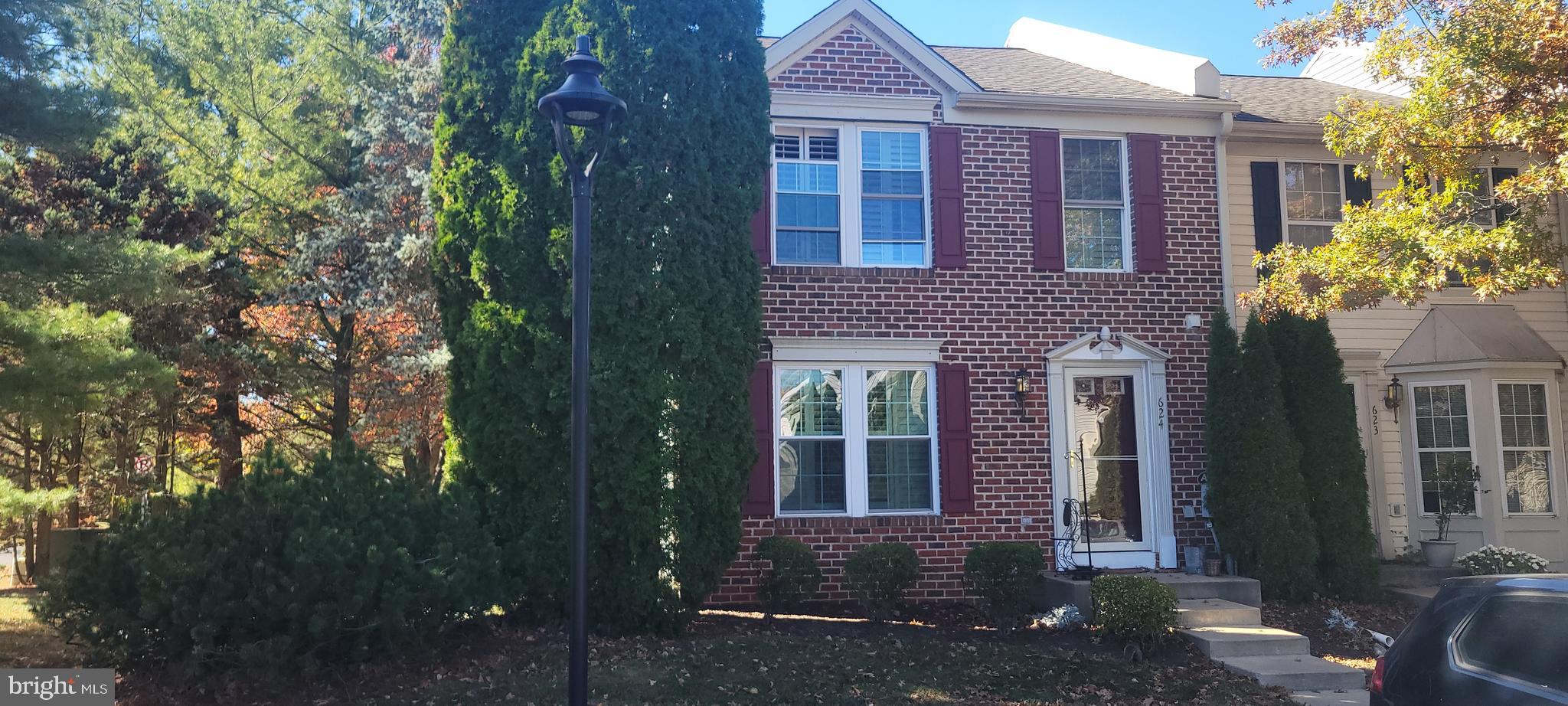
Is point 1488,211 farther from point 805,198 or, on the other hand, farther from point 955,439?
point 805,198

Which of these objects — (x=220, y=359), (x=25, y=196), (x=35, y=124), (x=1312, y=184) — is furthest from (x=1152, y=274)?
(x=25, y=196)

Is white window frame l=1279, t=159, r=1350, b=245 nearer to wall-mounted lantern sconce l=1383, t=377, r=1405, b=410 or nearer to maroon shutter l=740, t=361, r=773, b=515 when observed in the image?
wall-mounted lantern sconce l=1383, t=377, r=1405, b=410

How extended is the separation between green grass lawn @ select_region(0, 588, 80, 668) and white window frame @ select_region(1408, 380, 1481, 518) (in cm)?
1366

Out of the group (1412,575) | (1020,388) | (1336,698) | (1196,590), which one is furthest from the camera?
(1412,575)

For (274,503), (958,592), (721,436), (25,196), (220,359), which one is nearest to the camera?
(274,503)

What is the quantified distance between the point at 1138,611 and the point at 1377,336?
616 centimetres

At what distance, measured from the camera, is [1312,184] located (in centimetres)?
1270

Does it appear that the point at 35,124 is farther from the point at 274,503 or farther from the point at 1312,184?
the point at 1312,184

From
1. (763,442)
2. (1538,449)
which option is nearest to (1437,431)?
(1538,449)

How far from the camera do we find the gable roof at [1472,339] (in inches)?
480

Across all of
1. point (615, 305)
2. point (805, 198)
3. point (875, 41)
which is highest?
point (875, 41)

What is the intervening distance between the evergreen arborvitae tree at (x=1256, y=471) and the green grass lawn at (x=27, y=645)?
34.0ft

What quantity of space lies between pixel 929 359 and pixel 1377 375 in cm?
582

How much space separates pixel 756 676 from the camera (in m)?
7.40
